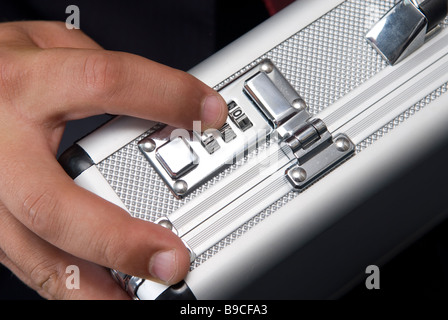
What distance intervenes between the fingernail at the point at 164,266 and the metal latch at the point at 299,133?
0.55 ft

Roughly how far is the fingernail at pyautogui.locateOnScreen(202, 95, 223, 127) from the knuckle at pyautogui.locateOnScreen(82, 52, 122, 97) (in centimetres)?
11

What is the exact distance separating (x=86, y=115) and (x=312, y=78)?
29 centimetres

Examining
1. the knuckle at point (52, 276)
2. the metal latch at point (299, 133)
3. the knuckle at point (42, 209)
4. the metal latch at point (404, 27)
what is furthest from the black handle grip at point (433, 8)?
the knuckle at point (52, 276)

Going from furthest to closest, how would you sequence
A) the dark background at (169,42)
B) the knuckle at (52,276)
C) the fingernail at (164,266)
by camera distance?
the dark background at (169,42), the knuckle at (52,276), the fingernail at (164,266)

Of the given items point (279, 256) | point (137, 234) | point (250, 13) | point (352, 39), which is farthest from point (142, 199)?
point (250, 13)

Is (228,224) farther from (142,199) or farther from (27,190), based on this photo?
(27,190)

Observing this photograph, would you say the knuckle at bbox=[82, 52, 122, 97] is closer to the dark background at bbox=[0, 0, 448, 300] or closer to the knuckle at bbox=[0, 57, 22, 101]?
the knuckle at bbox=[0, 57, 22, 101]

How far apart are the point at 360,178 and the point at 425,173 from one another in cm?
13

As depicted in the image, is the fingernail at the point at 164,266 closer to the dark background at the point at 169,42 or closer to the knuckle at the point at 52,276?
the knuckle at the point at 52,276

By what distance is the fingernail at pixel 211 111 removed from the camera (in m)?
0.52

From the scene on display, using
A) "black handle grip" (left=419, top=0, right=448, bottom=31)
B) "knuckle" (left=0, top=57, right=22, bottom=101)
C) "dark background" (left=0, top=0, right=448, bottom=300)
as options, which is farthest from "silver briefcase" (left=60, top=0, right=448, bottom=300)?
"dark background" (left=0, top=0, right=448, bottom=300)

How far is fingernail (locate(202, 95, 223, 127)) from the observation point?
1.72 feet

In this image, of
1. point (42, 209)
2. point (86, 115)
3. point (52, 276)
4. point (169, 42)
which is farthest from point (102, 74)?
point (169, 42)

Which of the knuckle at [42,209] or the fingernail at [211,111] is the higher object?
the knuckle at [42,209]
